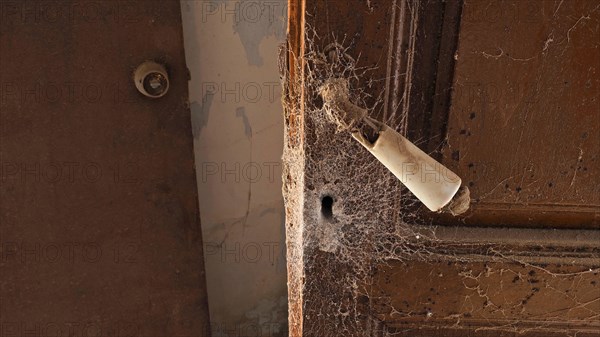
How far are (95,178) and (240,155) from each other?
0.35 metres

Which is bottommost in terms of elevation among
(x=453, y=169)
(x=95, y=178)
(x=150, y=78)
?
(x=95, y=178)

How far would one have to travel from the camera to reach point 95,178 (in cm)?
103

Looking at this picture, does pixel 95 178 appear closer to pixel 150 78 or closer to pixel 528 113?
pixel 150 78

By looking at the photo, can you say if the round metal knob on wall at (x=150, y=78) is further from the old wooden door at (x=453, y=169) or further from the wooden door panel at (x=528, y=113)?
the wooden door panel at (x=528, y=113)

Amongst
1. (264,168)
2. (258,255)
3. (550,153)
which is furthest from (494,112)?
(258,255)

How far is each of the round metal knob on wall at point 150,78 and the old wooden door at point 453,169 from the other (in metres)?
0.33

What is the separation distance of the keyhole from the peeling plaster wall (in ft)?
1.53

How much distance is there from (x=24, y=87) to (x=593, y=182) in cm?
111

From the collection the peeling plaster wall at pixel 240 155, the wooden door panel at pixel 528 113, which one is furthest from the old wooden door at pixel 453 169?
the peeling plaster wall at pixel 240 155

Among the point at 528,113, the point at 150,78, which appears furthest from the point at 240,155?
the point at 528,113

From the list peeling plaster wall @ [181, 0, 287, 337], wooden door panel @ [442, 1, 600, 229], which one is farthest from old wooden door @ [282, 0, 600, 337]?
peeling plaster wall @ [181, 0, 287, 337]

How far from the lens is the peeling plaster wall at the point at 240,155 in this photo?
1.05 meters

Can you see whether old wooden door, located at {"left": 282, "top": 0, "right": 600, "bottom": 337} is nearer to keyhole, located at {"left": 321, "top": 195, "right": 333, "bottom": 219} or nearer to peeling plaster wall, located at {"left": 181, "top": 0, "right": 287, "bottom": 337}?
keyhole, located at {"left": 321, "top": 195, "right": 333, "bottom": 219}

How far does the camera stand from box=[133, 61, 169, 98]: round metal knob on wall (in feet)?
3.16
